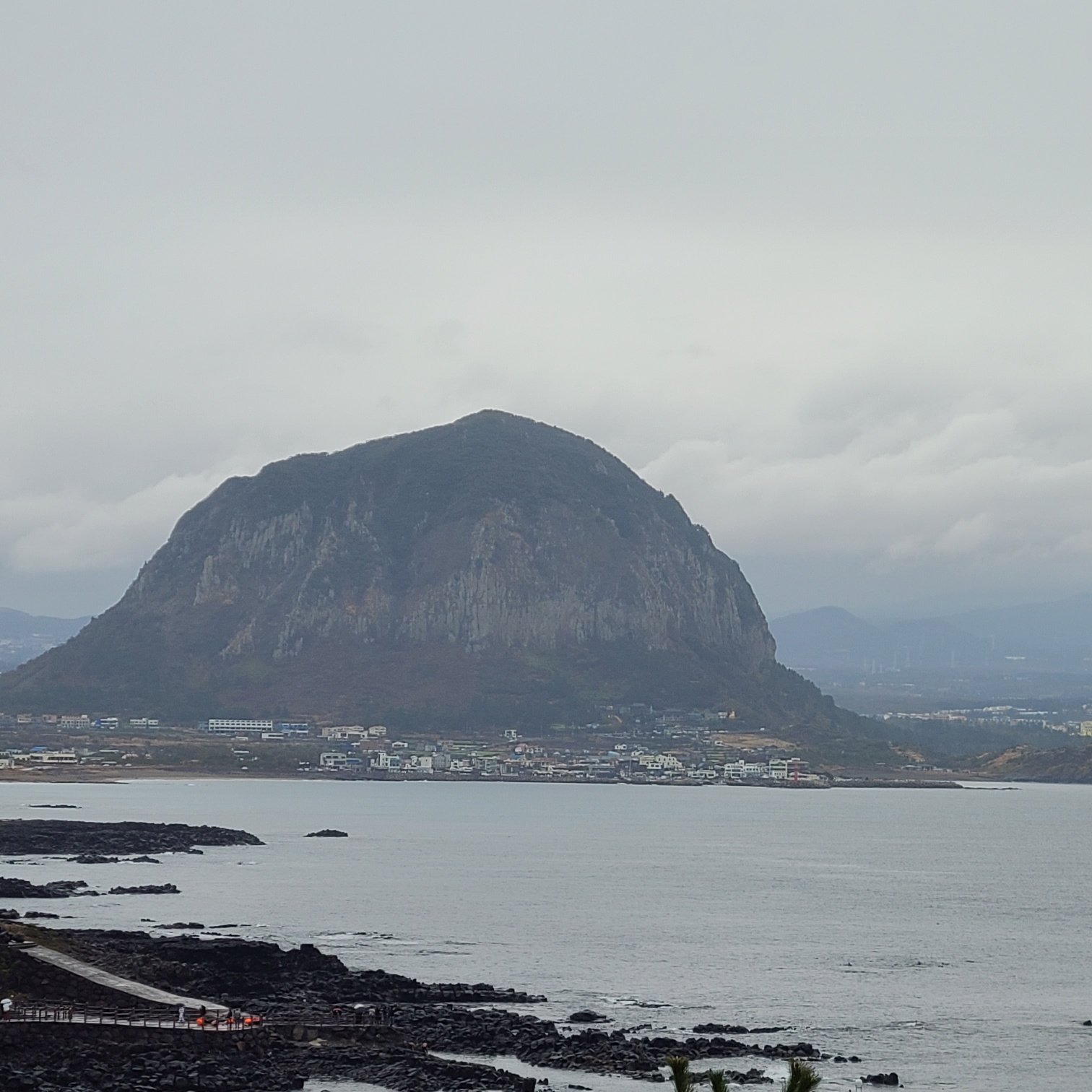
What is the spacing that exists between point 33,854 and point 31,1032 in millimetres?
87420

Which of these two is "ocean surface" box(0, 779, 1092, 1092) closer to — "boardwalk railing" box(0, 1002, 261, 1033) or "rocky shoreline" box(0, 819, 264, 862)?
"rocky shoreline" box(0, 819, 264, 862)

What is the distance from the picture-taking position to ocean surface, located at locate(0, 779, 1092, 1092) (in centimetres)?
6850

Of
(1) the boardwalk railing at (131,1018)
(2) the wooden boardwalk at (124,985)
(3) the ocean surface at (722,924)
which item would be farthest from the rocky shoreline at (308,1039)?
(3) the ocean surface at (722,924)

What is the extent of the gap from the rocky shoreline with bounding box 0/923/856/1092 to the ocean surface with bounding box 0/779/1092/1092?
2.03 m

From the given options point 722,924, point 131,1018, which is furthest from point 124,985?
point 722,924

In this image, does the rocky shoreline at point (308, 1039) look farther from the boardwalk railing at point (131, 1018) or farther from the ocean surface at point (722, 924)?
the ocean surface at point (722, 924)

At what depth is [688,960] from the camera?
282 feet

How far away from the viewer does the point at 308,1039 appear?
5953cm

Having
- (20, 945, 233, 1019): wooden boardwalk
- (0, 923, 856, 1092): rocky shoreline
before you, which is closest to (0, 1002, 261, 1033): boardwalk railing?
(0, 923, 856, 1092): rocky shoreline

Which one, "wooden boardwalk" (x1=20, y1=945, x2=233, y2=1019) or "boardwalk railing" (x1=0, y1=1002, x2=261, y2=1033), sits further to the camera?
"wooden boardwalk" (x1=20, y1=945, x2=233, y2=1019)

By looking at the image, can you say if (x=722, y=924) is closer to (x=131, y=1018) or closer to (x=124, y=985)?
(x=124, y=985)

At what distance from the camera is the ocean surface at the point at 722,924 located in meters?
68.5

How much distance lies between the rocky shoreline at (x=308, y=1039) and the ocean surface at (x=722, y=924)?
6.67 feet

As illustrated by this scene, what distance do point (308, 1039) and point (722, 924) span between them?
152 ft
